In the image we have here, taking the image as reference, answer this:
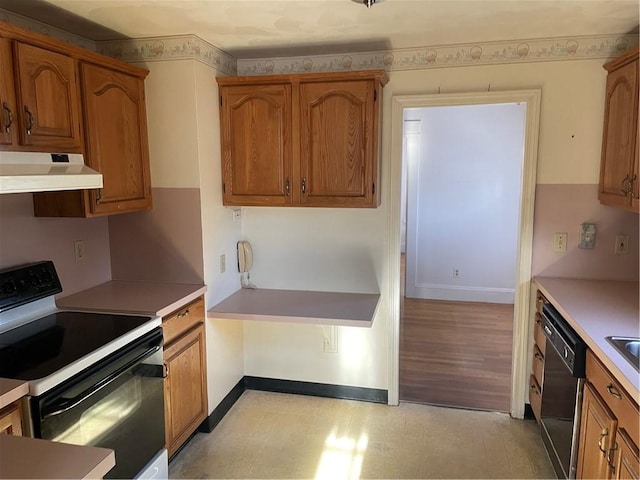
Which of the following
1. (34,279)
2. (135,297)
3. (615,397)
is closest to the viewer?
(615,397)

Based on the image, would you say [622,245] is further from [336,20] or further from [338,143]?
[336,20]

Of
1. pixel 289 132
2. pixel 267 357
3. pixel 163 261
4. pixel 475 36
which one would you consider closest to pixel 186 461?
pixel 267 357

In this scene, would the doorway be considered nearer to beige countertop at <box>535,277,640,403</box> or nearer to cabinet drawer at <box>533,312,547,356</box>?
cabinet drawer at <box>533,312,547,356</box>

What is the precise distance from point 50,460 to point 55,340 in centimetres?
100

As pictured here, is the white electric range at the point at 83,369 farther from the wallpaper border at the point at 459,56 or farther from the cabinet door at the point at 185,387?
the wallpaper border at the point at 459,56

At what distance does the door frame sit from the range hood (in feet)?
5.64

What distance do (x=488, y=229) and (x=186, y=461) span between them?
4116 millimetres

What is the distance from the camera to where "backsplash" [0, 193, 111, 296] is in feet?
7.14

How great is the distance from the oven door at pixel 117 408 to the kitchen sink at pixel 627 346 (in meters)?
1.94

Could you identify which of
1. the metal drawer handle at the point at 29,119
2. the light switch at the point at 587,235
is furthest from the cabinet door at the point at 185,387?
the light switch at the point at 587,235

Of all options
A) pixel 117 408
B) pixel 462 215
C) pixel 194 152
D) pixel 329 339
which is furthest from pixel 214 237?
pixel 462 215

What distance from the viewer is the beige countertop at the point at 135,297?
2.29 meters

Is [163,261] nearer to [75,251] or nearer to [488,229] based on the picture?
[75,251]

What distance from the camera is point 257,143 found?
111 inches
